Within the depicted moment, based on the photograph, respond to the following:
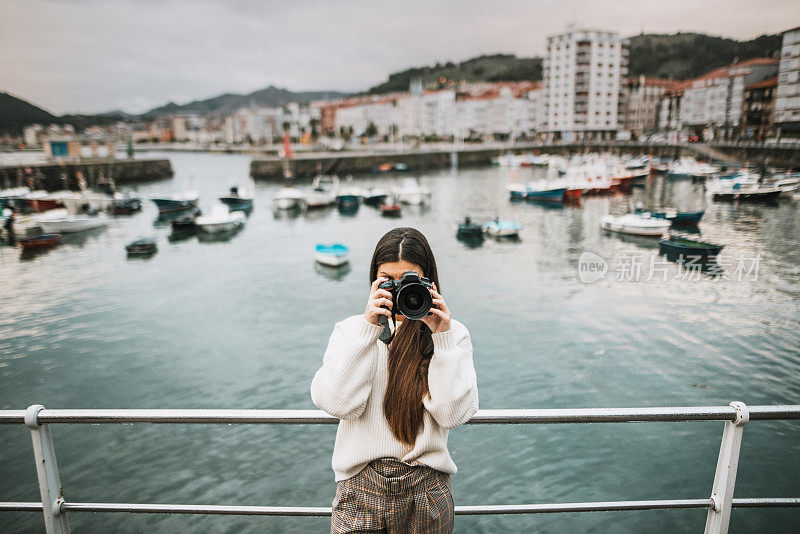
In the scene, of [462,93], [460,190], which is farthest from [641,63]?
[460,190]

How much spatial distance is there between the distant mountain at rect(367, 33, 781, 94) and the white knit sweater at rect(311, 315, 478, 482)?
50.0 meters

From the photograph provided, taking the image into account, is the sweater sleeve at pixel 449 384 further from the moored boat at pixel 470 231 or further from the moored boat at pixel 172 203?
the moored boat at pixel 172 203

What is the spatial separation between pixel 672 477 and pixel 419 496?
24.8 feet

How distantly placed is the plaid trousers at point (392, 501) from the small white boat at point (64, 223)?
3111 cm

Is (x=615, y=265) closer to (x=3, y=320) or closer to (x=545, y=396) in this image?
(x=545, y=396)

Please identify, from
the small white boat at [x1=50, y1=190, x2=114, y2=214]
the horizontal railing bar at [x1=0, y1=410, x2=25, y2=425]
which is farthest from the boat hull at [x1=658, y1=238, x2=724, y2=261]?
the small white boat at [x1=50, y1=190, x2=114, y2=214]

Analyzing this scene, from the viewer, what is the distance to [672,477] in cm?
739

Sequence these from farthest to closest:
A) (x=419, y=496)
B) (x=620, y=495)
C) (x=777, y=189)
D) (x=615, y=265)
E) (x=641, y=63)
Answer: (x=641, y=63), (x=777, y=189), (x=615, y=265), (x=620, y=495), (x=419, y=496)

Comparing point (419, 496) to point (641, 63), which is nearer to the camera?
point (419, 496)

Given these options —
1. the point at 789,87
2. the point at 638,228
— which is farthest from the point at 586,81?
the point at 638,228

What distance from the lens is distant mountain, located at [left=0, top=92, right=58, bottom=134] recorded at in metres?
50.4

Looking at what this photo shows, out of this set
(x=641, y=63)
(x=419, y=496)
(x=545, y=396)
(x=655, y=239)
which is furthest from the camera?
(x=641, y=63)

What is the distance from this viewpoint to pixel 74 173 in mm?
47750

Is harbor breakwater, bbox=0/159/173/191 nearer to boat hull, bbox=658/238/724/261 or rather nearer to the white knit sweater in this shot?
boat hull, bbox=658/238/724/261
